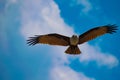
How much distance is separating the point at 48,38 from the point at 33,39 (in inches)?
41.9

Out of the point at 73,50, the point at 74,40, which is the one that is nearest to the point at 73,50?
the point at 73,50

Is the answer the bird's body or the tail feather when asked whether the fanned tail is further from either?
the bird's body

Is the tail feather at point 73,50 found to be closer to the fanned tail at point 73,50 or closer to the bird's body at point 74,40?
the fanned tail at point 73,50

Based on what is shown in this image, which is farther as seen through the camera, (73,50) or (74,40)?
(74,40)

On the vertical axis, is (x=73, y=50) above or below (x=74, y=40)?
below

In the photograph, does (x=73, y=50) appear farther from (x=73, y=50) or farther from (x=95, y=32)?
(x=95, y=32)

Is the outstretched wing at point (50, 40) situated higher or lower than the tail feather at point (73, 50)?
higher

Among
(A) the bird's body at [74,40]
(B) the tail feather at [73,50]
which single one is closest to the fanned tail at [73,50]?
(B) the tail feather at [73,50]

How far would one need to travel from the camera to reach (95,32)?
18.8 metres

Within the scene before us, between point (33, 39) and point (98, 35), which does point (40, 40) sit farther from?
point (98, 35)

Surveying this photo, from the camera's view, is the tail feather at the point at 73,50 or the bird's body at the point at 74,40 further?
the bird's body at the point at 74,40

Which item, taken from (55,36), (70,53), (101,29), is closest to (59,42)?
(55,36)

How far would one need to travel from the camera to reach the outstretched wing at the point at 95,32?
18500mm

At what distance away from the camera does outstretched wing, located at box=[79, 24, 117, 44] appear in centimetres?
1850
